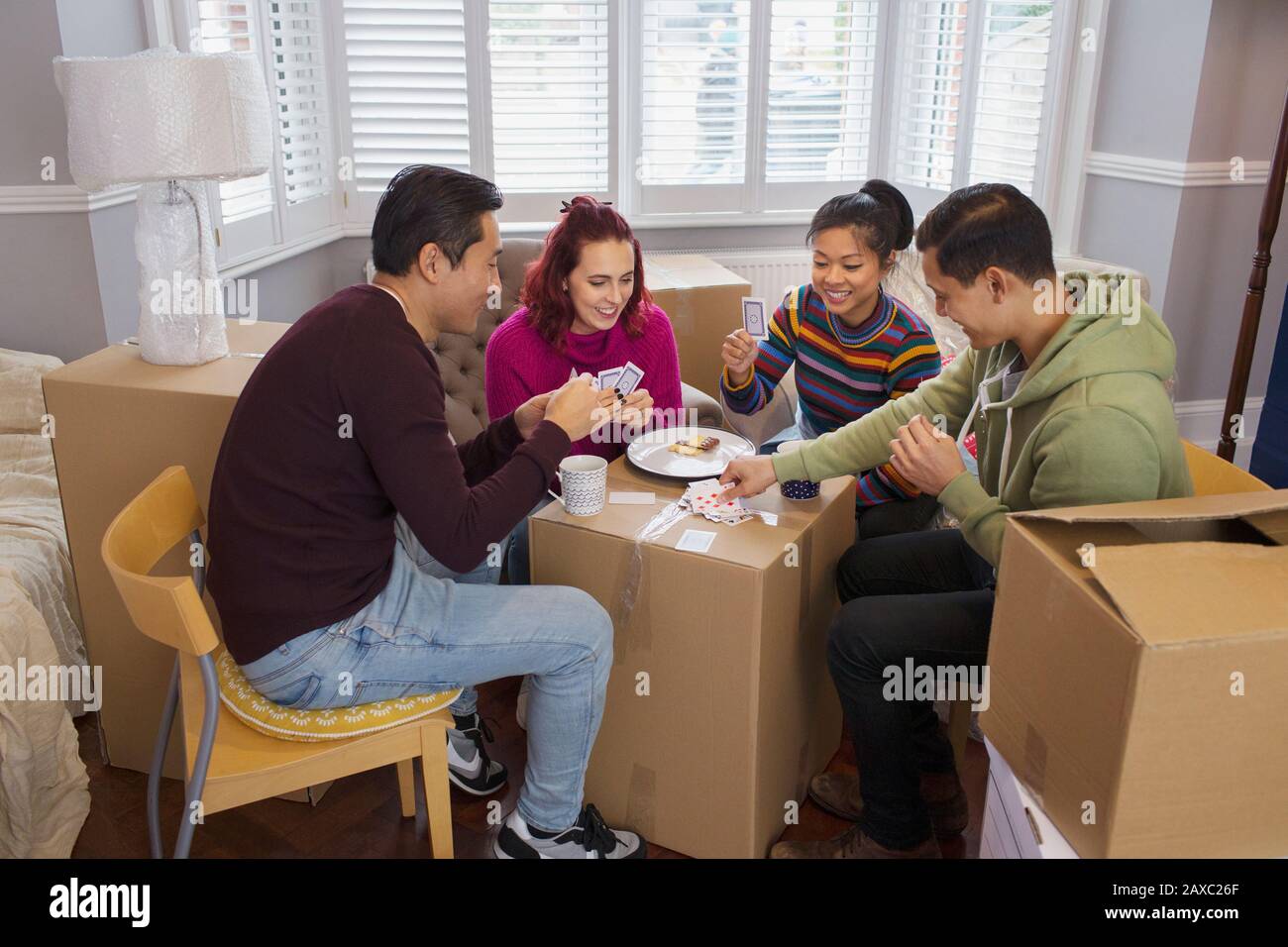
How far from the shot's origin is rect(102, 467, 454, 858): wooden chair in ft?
4.91

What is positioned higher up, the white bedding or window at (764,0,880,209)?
window at (764,0,880,209)

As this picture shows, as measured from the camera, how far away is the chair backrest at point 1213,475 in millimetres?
1703

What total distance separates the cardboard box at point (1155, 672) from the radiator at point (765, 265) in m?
3.13

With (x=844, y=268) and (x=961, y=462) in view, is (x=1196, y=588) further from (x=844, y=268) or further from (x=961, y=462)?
(x=844, y=268)

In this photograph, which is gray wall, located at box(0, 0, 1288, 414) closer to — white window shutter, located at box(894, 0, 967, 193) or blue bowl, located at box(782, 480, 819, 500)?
white window shutter, located at box(894, 0, 967, 193)

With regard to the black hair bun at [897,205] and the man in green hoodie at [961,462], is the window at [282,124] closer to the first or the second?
the black hair bun at [897,205]

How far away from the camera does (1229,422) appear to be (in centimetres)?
328

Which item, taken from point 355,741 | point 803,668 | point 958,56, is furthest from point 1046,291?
point 958,56

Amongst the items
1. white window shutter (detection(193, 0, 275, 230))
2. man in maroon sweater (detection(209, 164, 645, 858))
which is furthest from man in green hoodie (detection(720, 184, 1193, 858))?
white window shutter (detection(193, 0, 275, 230))

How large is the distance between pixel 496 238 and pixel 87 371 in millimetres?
888

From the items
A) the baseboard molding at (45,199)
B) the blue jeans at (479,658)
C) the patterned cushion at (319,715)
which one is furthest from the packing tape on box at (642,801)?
the baseboard molding at (45,199)

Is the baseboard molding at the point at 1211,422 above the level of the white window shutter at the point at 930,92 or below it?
below

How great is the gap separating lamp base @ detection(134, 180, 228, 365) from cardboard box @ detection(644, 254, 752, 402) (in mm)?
1642
